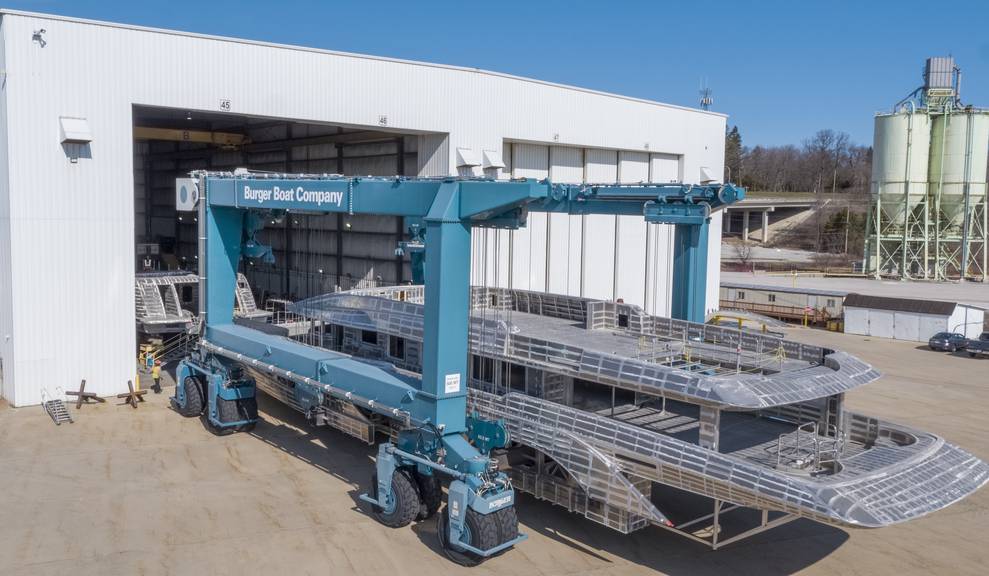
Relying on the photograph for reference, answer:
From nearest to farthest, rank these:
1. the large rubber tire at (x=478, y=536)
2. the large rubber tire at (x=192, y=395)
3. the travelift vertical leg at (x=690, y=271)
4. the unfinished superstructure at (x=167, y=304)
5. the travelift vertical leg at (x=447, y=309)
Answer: the large rubber tire at (x=478, y=536)
the travelift vertical leg at (x=447, y=309)
the travelift vertical leg at (x=690, y=271)
the large rubber tire at (x=192, y=395)
the unfinished superstructure at (x=167, y=304)

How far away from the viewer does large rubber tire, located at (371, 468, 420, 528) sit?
38.3ft

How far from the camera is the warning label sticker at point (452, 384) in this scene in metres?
11.5

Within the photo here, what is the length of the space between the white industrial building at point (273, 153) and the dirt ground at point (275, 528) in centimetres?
356

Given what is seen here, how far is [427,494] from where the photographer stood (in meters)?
11.9

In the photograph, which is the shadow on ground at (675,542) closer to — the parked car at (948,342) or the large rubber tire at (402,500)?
the large rubber tire at (402,500)

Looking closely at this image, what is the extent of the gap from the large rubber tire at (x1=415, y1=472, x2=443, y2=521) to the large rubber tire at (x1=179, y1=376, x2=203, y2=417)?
7658 mm

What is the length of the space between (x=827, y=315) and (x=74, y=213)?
28893 mm

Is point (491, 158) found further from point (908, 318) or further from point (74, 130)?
point (908, 318)

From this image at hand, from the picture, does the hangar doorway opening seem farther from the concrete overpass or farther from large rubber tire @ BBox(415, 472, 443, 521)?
the concrete overpass

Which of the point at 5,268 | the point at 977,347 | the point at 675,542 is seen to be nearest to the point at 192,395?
the point at 5,268

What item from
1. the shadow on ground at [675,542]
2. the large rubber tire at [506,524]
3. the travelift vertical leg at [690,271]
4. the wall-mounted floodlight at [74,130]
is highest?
the wall-mounted floodlight at [74,130]

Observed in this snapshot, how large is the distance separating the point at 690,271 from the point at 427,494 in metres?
5.98

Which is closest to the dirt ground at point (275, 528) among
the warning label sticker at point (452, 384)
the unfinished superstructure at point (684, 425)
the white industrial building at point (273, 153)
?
the unfinished superstructure at point (684, 425)

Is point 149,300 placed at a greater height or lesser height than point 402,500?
greater
